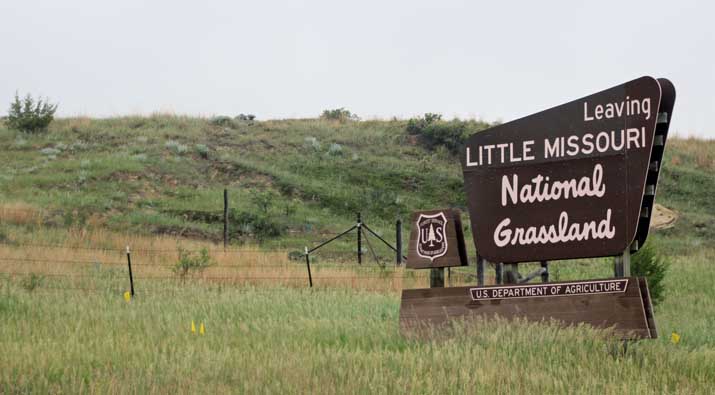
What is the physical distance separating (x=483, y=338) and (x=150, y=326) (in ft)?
15.5

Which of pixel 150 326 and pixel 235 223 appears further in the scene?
pixel 235 223

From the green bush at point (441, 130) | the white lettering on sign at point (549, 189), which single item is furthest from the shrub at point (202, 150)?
the white lettering on sign at point (549, 189)

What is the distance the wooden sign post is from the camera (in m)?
10.9

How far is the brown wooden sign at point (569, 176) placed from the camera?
432 inches

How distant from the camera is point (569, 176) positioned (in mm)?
11391

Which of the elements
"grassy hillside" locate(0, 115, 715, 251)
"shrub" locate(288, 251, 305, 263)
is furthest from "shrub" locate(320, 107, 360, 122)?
"shrub" locate(288, 251, 305, 263)

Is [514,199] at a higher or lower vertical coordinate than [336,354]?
higher

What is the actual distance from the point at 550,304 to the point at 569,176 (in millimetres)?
1573

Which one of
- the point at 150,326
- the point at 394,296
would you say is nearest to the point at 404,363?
the point at 150,326

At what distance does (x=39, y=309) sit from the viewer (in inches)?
567

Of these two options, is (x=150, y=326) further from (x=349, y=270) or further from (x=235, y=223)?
(x=235, y=223)

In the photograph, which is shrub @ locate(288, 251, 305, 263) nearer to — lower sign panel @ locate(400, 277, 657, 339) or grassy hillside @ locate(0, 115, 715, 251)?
grassy hillside @ locate(0, 115, 715, 251)

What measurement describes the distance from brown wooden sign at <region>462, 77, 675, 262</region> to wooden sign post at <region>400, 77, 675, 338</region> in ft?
0.04

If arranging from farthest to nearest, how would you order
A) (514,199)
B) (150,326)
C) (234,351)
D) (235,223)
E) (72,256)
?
(235,223), (72,256), (150,326), (514,199), (234,351)
